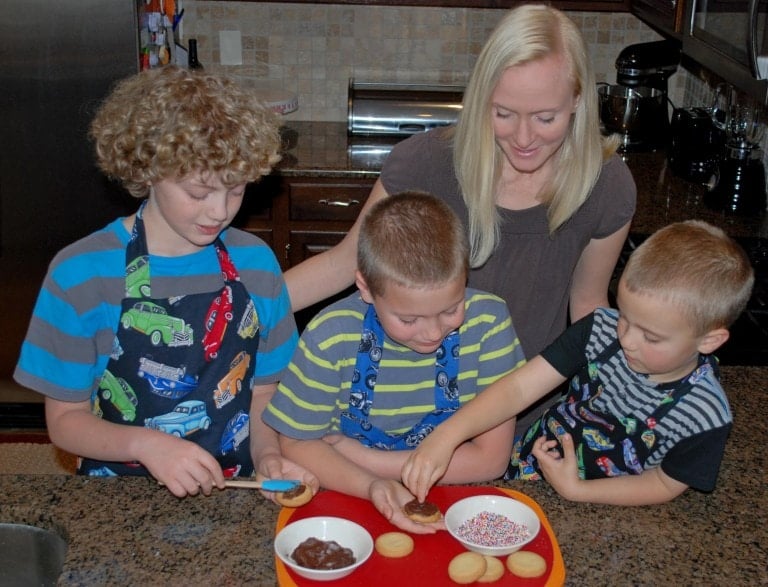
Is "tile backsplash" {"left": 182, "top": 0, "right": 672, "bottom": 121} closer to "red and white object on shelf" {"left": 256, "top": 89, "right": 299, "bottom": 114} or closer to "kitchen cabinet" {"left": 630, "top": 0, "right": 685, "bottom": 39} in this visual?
"red and white object on shelf" {"left": 256, "top": 89, "right": 299, "bottom": 114}

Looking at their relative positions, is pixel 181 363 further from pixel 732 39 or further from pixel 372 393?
pixel 732 39

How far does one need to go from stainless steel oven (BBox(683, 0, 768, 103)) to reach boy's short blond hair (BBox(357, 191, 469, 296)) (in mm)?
891

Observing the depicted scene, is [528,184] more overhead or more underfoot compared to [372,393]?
more overhead

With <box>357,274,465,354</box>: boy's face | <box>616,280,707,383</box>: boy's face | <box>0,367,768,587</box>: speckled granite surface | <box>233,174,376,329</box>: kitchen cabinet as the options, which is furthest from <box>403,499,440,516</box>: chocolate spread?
<box>233,174,376,329</box>: kitchen cabinet

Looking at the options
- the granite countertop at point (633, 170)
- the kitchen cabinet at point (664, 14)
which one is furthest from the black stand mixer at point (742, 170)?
the kitchen cabinet at point (664, 14)

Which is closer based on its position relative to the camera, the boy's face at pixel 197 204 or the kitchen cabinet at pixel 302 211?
the boy's face at pixel 197 204

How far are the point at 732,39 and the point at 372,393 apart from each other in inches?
50.7

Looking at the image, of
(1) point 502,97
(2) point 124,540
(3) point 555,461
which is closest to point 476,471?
(3) point 555,461

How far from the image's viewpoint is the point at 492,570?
110 cm

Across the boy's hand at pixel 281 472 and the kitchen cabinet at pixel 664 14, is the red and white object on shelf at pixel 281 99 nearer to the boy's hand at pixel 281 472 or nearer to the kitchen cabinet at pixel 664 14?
the kitchen cabinet at pixel 664 14

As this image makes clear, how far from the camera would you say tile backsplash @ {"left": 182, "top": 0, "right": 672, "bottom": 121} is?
349cm

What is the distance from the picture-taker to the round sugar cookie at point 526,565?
3.59ft

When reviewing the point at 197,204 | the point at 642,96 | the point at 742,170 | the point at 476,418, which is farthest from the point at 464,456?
the point at 642,96

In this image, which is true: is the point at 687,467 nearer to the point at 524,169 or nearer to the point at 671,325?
the point at 671,325
